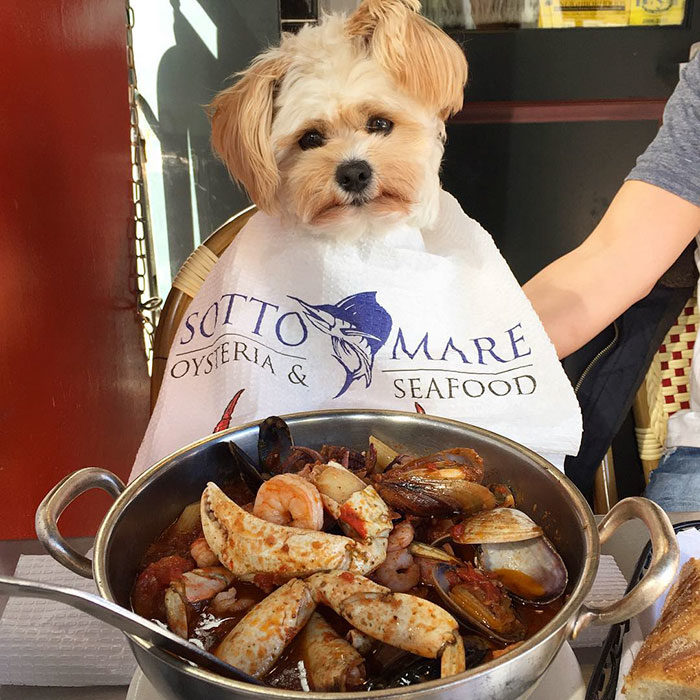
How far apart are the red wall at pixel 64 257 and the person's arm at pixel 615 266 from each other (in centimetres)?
74

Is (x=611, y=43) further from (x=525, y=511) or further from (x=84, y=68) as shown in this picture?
(x=525, y=511)

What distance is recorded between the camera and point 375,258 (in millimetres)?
1013

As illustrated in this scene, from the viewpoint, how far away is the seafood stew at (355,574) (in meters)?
0.44

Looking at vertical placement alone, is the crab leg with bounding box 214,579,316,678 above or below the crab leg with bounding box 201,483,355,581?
below

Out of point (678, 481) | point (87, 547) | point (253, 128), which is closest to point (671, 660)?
point (87, 547)

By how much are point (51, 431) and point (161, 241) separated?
4.07 ft

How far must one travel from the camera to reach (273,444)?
0.62 m

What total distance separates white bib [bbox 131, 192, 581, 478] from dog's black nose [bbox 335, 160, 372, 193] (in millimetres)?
75

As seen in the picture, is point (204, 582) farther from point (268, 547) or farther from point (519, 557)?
point (519, 557)

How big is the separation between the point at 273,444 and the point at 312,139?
1.92 feet

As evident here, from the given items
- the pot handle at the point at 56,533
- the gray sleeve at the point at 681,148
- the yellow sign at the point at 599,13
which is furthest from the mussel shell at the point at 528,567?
the yellow sign at the point at 599,13

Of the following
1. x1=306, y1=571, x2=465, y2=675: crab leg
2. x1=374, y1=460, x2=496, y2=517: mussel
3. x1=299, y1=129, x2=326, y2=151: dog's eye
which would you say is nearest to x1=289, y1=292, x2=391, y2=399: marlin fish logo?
x1=299, y1=129, x2=326, y2=151: dog's eye

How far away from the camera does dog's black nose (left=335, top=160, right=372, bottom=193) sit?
102cm

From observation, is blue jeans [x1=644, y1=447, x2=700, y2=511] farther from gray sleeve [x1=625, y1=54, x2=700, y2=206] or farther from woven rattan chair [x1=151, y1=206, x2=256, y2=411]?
woven rattan chair [x1=151, y1=206, x2=256, y2=411]
